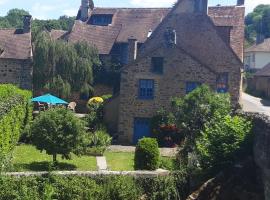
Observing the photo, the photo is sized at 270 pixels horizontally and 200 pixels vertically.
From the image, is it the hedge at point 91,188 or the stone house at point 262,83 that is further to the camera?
the stone house at point 262,83

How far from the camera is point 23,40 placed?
43.0m

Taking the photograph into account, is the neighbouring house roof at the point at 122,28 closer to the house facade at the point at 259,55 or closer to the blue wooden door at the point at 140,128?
the blue wooden door at the point at 140,128

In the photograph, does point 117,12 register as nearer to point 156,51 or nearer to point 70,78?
point 70,78

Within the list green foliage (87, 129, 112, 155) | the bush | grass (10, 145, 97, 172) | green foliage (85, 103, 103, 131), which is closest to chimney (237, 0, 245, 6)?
green foliage (85, 103, 103, 131)

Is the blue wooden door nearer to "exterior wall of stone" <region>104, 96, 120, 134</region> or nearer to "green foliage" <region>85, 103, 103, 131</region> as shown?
"exterior wall of stone" <region>104, 96, 120, 134</region>

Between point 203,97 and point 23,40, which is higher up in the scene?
point 23,40

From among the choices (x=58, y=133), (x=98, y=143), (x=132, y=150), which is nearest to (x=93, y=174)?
(x=58, y=133)

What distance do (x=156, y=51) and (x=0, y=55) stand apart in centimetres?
1479

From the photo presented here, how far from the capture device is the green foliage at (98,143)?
29016mm

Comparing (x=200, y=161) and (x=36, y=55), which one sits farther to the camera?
(x=36, y=55)

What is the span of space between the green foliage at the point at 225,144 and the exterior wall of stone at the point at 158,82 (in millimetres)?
13714

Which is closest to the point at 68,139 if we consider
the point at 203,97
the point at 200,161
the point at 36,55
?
the point at 200,161

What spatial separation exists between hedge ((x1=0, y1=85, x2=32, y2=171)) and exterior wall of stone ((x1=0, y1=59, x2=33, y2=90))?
7.04m

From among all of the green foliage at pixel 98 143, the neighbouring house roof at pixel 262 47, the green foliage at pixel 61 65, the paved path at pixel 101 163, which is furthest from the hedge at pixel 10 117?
the neighbouring house roof at pixel 262 47
